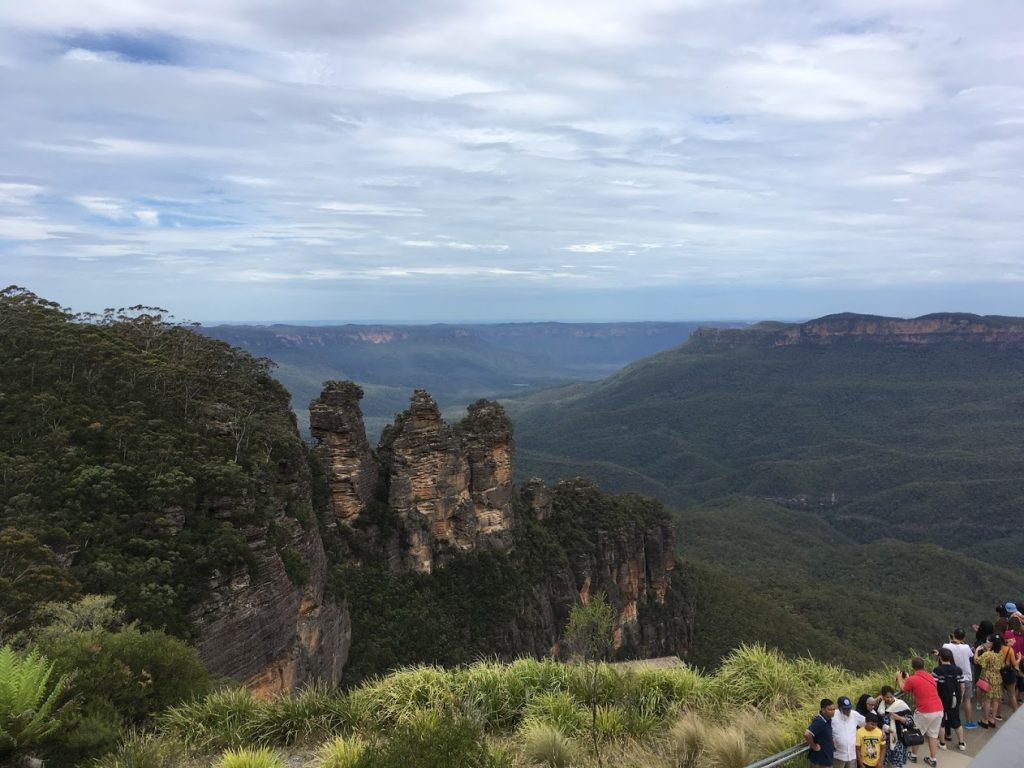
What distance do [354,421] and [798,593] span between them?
56.5 meters

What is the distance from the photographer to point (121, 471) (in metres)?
22.3

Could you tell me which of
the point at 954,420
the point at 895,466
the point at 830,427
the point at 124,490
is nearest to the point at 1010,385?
the point at 954,420

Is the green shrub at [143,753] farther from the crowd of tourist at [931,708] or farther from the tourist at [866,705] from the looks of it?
the tourist at [866,705]

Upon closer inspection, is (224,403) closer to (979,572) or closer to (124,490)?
(124,490)

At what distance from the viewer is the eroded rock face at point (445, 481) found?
40.2 m

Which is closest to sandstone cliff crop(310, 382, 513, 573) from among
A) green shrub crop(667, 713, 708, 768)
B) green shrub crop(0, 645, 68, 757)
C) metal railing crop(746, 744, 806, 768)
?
green shrub crop(0, 645, 68, 757)

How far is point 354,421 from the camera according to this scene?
3731 centimetres

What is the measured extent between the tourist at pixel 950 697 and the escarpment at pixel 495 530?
88.1 ft

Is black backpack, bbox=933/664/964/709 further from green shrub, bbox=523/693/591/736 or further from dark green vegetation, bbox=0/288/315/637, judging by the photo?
dark green vegetation, bbox=0/288/315/637

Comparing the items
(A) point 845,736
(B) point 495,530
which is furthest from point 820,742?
(B) point 495,530

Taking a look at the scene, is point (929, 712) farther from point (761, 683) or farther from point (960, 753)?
point (761, 683)

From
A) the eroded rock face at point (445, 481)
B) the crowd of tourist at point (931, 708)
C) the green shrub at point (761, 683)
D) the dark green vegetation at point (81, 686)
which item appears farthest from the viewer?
the eroded rock face at point (445, 481)

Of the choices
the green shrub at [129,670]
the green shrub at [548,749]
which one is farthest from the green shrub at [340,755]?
the green shrub at [129,670]

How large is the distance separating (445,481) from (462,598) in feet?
25.9
